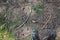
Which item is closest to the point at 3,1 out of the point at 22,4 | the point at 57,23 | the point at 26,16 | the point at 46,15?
the point at 22,4

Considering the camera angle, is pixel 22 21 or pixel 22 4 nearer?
pixel 22 21

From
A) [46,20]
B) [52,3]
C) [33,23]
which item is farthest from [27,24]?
[52,3]

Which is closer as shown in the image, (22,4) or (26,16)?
(26,16)

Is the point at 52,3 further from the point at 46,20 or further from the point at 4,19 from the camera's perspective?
the point at 4,19

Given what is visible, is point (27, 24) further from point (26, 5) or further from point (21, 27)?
point (26, 5)

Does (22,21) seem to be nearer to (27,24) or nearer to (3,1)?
(27,24)

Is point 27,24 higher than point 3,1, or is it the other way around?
point 3,1

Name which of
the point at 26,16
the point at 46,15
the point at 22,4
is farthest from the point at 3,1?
the point at 46,15

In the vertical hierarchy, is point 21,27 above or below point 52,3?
below
